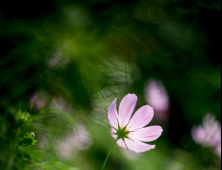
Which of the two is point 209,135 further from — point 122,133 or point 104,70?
point 122,133

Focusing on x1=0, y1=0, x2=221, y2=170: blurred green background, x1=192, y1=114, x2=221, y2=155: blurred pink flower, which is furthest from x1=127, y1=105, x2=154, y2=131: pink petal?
x1=192, y1=114, x2=221, y2=155: blurred pink flower

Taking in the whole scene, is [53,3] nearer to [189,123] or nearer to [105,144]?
[105,144]

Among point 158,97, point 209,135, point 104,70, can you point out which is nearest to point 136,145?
point 104,70

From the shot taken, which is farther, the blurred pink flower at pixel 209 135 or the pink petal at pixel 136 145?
the blurred pink flower at pixel 209 135

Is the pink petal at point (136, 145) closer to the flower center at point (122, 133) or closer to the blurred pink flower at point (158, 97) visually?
the flower center at point (122, 133)

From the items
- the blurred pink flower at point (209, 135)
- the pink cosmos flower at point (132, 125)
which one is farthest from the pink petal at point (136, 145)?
the blurred pink flower at point (209, 135)

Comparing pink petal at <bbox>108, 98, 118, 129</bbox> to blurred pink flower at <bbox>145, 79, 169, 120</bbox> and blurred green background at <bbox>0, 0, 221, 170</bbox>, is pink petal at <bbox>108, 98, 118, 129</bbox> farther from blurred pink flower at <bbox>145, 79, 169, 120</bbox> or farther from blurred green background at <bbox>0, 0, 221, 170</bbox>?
blurred pink flower at <bbox>145, 79, 169, 120</bbox>

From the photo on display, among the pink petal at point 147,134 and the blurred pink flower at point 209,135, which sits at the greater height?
the pink petal at point 147,134
